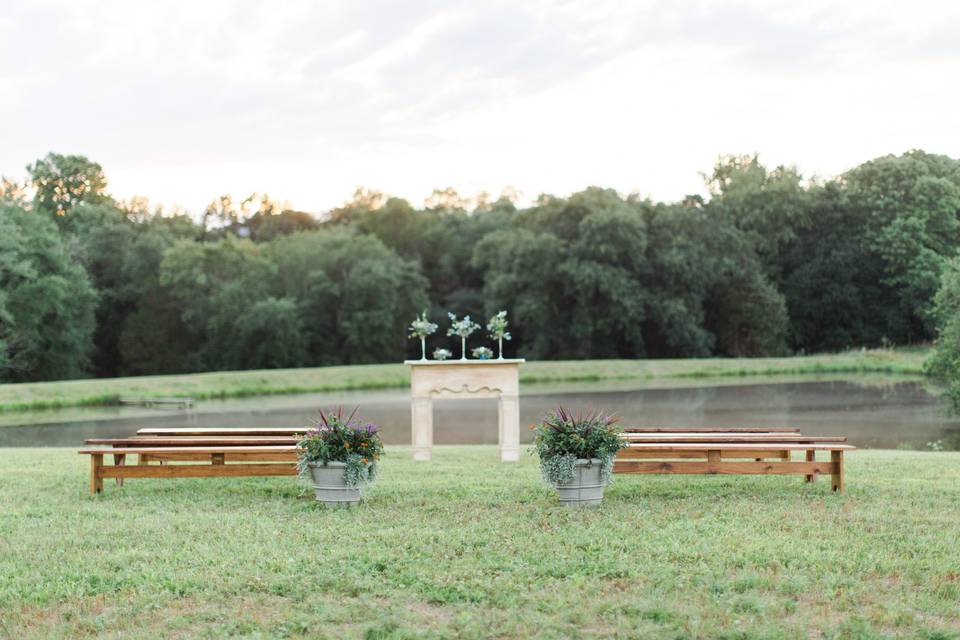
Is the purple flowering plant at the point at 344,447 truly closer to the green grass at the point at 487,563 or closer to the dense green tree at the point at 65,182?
the green grass at the point at 487,563

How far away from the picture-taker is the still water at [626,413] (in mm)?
24047

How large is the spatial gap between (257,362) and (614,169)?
25310 millimetres

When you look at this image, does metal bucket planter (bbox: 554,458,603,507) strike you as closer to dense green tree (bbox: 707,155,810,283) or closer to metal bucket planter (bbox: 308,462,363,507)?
metal bucket planter (bbox: 308,462,363,507)

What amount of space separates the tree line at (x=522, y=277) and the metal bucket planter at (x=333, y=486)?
144 ft

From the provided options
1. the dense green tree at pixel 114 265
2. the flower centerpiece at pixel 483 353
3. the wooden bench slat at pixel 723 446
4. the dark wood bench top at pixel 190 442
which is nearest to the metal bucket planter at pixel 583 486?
the wooden bench slat at pixel 723 446

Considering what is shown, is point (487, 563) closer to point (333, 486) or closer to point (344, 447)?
point (344, 447)

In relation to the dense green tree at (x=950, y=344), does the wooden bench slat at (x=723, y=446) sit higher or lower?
lower

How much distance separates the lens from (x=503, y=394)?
13922 mm

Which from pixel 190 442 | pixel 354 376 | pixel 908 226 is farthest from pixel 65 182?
pixel 190 442

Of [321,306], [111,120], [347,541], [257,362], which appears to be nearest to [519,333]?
[321,306]

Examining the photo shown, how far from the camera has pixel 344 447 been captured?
31.4 feet

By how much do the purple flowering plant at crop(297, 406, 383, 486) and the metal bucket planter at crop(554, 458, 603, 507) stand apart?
5.82ft

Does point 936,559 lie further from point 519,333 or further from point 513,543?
point 519,333

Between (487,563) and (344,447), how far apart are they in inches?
107
